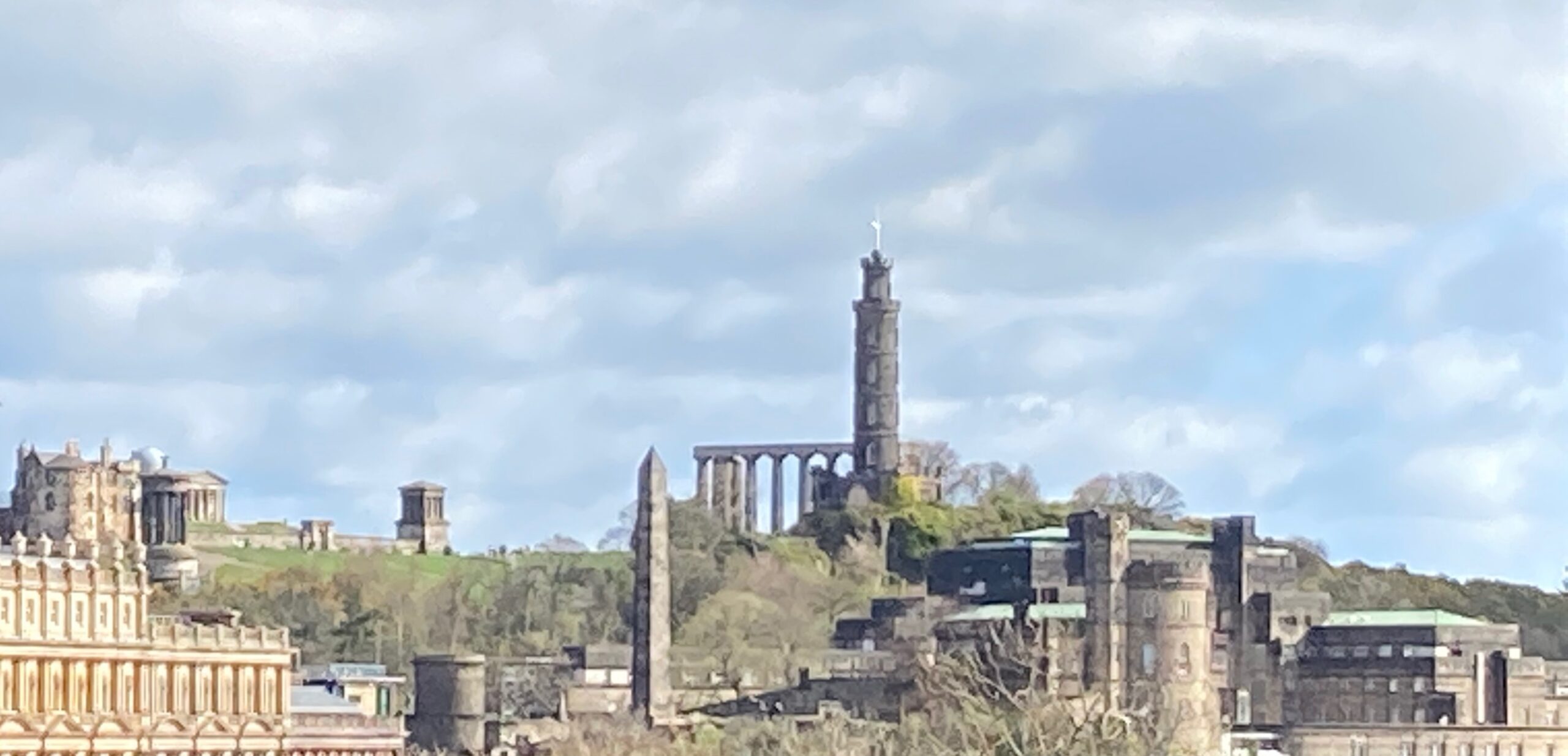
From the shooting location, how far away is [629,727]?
6191 inches

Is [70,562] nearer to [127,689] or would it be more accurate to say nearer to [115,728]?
[127,689]

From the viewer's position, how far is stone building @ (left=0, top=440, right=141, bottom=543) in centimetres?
15900

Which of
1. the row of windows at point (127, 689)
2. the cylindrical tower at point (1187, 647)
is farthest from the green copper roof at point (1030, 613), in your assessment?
the row of windows at point (127, 689)

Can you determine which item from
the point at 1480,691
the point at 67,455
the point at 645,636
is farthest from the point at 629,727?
the point at 1480,691

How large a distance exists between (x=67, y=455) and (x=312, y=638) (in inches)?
843

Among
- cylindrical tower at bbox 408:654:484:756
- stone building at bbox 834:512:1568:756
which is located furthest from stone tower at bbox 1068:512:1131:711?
cylindrical tower at bbox 408:654:484:756

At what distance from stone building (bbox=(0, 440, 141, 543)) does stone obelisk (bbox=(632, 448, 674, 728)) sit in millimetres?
20791

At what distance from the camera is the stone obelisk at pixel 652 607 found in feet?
540

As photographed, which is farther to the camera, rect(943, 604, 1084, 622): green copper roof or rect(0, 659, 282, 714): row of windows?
rect(943, 604, 1084, 622): green copper roof

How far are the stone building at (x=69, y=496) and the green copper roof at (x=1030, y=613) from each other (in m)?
35.2

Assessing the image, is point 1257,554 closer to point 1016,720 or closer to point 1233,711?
point 1233,711

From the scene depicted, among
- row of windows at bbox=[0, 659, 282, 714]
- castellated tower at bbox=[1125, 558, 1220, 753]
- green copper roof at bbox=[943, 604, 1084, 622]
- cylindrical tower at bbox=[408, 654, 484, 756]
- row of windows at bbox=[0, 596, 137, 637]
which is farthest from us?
green copper roof at bbox=[943, 604, 1084, 622]

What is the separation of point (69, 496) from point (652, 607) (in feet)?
78.7

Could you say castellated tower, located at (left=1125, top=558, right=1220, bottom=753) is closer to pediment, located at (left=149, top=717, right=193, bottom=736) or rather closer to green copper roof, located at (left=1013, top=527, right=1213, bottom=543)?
green copper roof, located at (left=1013, top=527, right=1213, bottom=543)
